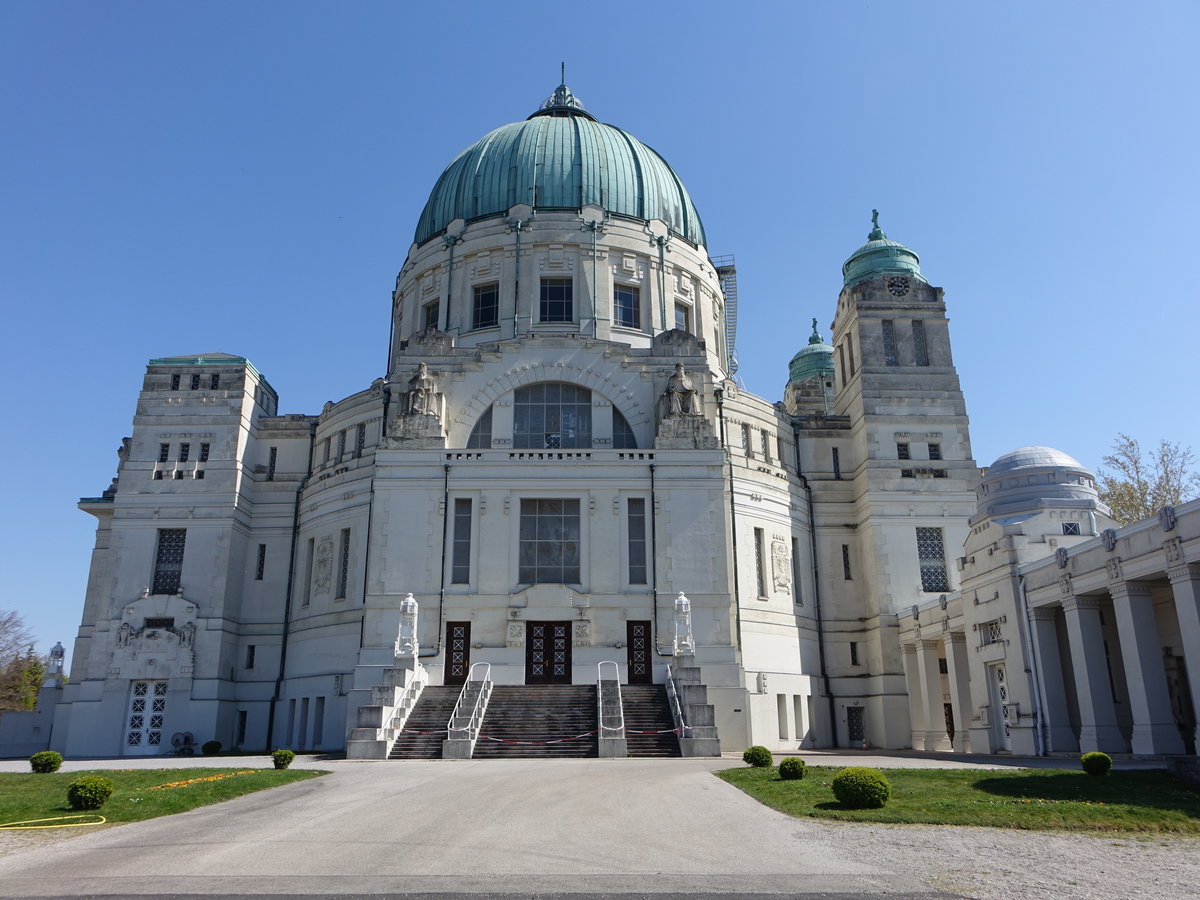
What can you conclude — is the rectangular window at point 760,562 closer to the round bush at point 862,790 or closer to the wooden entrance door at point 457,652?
the wooden entrance door at point 457,652

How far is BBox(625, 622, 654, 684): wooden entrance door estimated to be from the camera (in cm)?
4150

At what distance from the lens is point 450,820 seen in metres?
17.2

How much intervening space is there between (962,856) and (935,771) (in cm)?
1180

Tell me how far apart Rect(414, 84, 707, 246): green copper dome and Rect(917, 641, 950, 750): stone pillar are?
27552 millimetres

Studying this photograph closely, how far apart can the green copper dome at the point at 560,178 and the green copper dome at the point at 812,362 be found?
20475 mm

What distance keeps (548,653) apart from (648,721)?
8168mm

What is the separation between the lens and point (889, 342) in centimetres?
5319

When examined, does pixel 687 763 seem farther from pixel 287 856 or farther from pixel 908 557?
pixel 908 557

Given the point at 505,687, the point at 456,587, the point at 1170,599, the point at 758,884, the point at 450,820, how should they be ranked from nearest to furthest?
the point at 758,884
the point at 450,820
the point at 1170,599
the point at 505,687
the point at 456,587

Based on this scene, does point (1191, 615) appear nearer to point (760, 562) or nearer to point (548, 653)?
point (760, 562)

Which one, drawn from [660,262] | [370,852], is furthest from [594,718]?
[660,262]

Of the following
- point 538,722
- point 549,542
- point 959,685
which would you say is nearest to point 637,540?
point 549,542

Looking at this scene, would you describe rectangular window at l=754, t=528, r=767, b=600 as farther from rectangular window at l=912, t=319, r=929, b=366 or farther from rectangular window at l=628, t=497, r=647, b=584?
rectangular window at l=912, t=319, r=929, b=366

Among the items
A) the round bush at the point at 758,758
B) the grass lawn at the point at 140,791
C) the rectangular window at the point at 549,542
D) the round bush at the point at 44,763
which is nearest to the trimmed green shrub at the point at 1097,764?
the round bush at the point at 758,758
